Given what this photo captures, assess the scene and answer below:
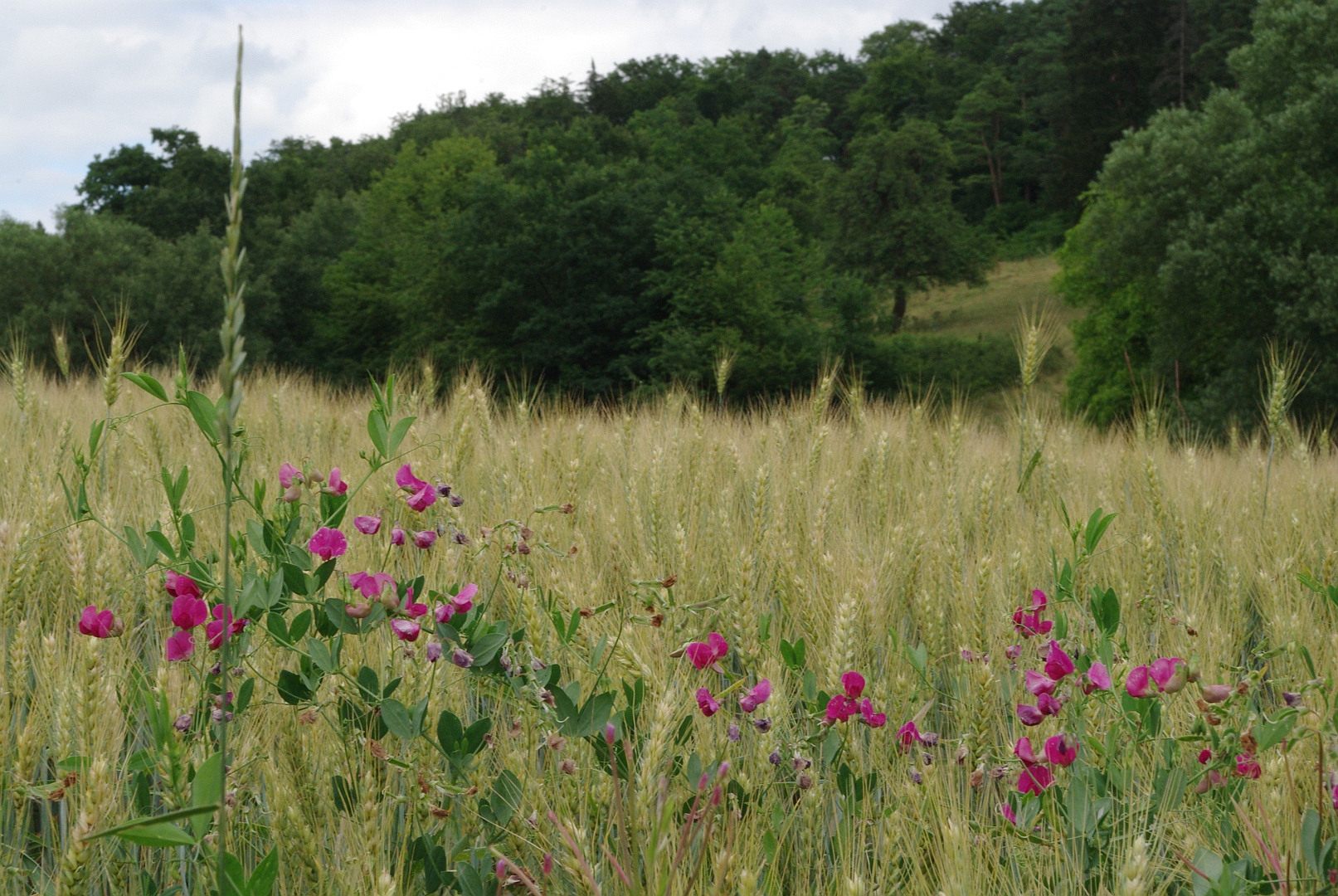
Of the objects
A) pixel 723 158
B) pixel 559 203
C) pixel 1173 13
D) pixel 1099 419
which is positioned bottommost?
pixel 1099 419

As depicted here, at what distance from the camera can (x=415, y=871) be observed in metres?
1.12

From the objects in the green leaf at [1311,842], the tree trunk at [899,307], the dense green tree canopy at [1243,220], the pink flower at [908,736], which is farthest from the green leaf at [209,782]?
the tree trunk at [899,307]

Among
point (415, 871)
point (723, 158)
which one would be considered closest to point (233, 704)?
point (415, 871)

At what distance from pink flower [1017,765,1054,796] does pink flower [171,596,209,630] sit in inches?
41.6

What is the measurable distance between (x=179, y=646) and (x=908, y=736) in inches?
38.5

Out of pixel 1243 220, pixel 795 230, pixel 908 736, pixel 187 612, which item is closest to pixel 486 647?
pixel 187 612

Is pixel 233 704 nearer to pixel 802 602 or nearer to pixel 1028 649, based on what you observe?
pixel 802 602

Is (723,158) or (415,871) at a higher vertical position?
(723,158)

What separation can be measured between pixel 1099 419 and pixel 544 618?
57.2 ft

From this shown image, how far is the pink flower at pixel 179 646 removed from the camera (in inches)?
40.1

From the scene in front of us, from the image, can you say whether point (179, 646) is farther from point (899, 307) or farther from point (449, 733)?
point (899, 307)

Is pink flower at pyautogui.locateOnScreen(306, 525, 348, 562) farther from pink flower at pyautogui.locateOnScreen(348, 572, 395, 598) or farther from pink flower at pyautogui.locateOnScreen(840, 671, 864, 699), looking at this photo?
pink flower at pyautogui.locateOnScreen(840, 671, 864, 699)

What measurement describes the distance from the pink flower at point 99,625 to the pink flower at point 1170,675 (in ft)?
3.98

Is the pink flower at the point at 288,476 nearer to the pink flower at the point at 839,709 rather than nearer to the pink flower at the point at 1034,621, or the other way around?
the pink flower at the point at 839,709
